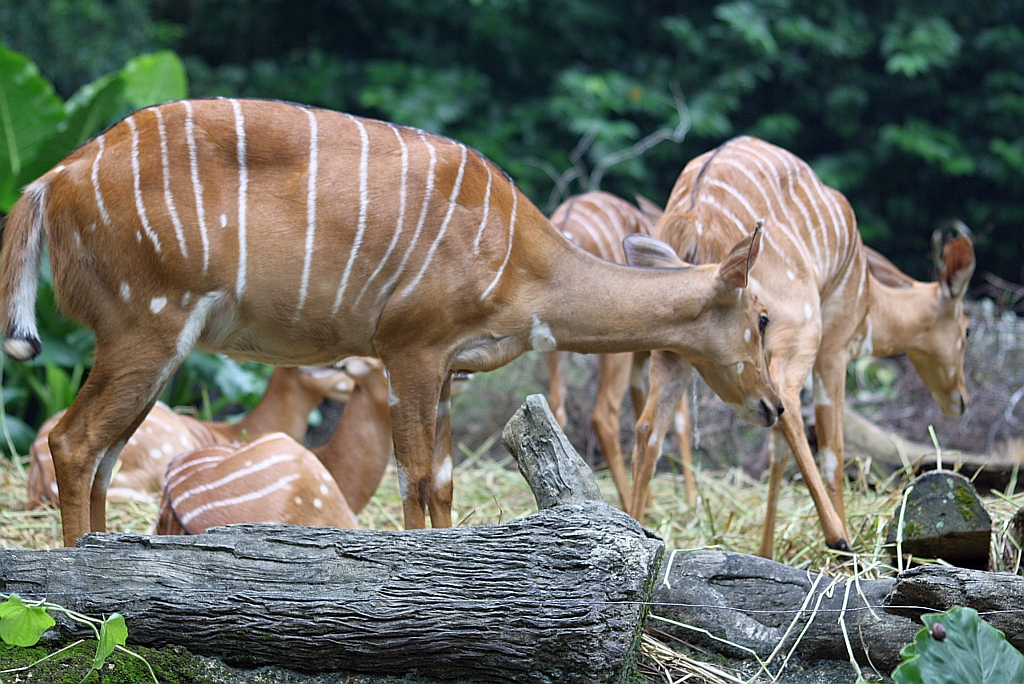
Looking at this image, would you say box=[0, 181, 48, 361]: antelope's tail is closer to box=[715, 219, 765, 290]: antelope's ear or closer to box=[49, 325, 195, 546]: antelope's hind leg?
box=[49, 325, 195, 546]: antelope's hind leg

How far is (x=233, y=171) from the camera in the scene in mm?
2971

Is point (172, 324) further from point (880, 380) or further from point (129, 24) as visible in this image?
point (129, 24)

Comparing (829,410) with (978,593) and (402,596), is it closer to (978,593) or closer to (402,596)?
Answer: (978,593)

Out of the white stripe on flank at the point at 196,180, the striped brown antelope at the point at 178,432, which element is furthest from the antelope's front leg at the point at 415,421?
the striped brown antelope at the point at 178,432

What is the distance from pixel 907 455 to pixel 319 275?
10.9 feet

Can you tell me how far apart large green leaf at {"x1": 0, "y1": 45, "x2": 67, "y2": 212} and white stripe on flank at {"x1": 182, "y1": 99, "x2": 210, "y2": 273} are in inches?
160

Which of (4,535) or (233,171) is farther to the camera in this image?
(4,535)

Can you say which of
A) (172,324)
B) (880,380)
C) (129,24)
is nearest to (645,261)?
(172,324)

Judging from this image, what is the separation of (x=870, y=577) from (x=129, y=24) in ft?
26.2

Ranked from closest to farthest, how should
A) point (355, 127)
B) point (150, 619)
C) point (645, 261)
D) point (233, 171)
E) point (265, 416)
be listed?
point (150, 619) < point (233, 171) < point (355, 127) < point (645, 261) < point (265, 416)

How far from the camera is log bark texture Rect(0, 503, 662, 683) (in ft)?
7.70

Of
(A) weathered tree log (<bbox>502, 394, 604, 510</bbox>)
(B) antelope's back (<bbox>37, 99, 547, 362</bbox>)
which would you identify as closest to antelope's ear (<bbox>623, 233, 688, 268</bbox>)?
(B) antelope's back (<bbox>37, 99, 547, 362</bbox>)

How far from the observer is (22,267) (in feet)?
9.32

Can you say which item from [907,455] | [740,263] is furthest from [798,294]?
[907,455]
